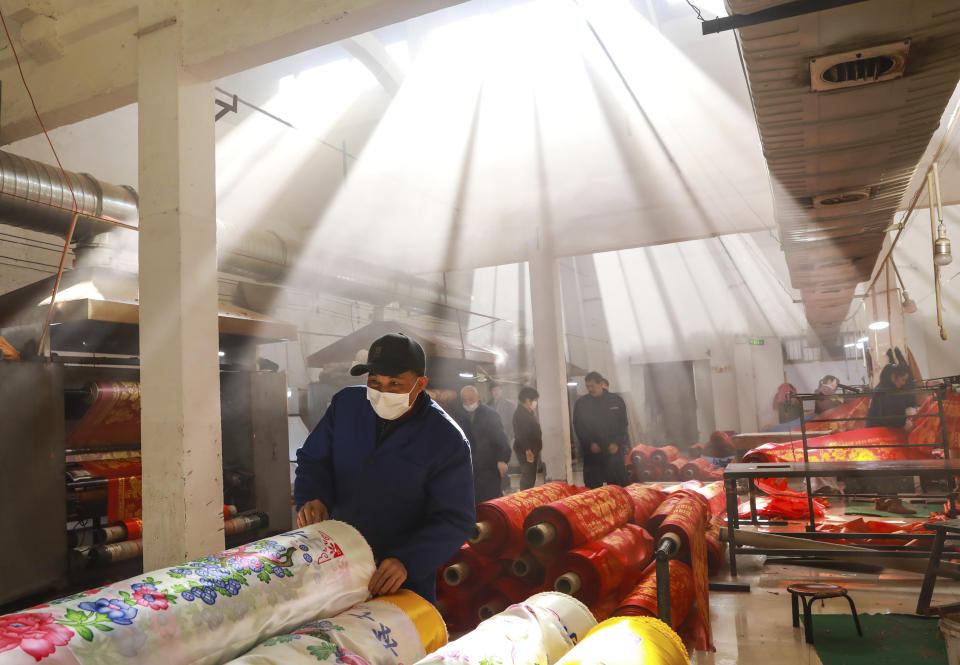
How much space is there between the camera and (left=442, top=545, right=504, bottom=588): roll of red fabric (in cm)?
381

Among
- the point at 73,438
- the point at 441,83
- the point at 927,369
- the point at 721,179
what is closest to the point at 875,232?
the point at 721,179

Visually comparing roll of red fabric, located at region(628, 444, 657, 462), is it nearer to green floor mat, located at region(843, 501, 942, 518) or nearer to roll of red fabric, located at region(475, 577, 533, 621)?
green floor mat, located at region(843, 501, 942, 518)

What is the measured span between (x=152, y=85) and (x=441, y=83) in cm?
420

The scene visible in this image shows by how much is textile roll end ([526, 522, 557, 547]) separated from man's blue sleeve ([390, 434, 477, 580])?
1.55 m

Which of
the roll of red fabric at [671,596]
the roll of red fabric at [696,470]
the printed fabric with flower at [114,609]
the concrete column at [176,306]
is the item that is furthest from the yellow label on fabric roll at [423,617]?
the roll of red fabric at [696,470]

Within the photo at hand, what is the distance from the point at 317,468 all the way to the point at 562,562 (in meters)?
1.87

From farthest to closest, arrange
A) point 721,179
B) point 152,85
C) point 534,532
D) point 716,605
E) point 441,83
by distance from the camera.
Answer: point 721,179 < point 441,83 < point 716,605 < point 534,532 < point 152,85

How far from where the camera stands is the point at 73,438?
14.6 ft

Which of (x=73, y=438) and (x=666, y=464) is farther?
(x=666, y=464)

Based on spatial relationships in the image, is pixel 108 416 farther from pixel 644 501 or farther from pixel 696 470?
pixel 696 470

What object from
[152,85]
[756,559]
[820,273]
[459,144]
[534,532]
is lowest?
[756,559]

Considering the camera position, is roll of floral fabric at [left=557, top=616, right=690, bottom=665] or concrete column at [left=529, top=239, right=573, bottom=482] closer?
roll of floral fabric at [left=557, top=616, right=690, bottom=665]

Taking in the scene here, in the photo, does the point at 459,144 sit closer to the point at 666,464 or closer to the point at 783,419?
the point at 666,464

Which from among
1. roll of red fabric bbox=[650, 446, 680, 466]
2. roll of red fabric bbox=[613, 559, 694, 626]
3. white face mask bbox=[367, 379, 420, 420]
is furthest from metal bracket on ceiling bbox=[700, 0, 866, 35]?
roll of red fabric bbox=[650, 446, 680, 466]
